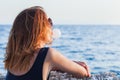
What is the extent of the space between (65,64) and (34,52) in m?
0.19

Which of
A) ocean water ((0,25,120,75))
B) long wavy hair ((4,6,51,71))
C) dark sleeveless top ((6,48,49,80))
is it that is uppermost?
long wavy hair ((4,6,51,71))

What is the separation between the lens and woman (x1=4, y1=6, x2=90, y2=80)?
2568mm

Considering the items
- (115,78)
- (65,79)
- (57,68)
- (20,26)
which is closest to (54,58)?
(57,68)

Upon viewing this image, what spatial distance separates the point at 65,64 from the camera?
256 centimetres

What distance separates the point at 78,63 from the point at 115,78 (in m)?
1.82

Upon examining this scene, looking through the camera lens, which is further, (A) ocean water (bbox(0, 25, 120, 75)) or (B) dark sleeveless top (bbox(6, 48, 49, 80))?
(A) ocean water (bbox(0, 25, 120, 75))

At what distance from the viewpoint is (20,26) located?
8.64 ft

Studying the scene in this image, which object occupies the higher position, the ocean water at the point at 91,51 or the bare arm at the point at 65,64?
Result: the bare arm at the point at 65,64

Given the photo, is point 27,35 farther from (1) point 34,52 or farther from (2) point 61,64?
(2) point 61,64

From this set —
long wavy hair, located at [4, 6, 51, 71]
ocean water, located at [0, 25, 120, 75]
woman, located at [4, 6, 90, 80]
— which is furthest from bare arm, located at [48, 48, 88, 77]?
ocean water, located at [0, 25, 120, 75]

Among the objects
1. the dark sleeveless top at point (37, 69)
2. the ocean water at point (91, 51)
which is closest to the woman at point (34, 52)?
the dark sleeveless top at point (37, 69)

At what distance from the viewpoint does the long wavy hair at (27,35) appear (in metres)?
2.59

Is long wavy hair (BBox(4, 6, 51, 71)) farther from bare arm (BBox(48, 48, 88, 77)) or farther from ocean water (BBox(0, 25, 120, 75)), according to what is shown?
ocean water (BBox(0, 25, 120, 75))

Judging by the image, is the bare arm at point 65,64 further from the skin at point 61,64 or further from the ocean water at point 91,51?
the ocean water at point 91,51
